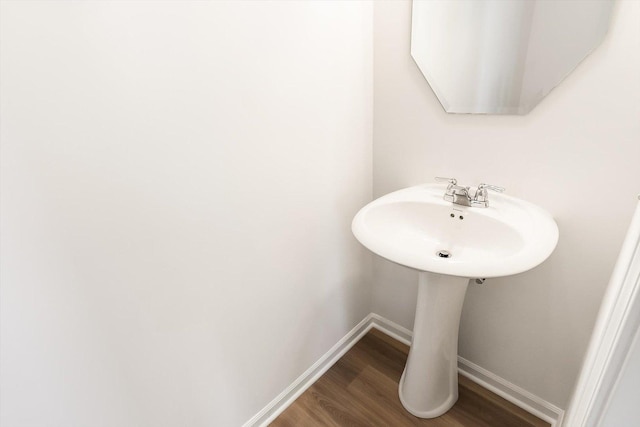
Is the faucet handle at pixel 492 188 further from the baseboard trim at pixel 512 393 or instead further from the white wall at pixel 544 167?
the baseboard trim at pixel 512 393

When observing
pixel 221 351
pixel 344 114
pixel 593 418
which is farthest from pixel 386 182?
pixel 593 418

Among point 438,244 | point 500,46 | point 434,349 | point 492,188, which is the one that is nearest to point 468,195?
point 492,188

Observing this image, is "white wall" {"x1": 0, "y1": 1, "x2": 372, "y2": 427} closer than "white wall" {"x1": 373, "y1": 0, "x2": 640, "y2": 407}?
Yes

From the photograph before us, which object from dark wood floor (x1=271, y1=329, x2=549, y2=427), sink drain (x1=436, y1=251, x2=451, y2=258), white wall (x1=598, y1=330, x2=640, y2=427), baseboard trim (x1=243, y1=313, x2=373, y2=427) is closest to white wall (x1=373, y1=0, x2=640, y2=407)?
dark wood floor (x1=271, y1=329, x2=549, y2=427)

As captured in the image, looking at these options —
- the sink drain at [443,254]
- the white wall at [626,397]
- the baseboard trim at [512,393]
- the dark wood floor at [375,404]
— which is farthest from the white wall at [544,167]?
the white wall at [626,397]

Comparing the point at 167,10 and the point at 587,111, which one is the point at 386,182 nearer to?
the point at 587,111

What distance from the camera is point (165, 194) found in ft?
2.68

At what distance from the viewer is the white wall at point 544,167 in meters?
0.86

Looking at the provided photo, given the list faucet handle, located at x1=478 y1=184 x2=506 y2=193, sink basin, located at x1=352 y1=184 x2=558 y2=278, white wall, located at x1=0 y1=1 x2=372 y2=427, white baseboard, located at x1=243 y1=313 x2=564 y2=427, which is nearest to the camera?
white wall, located at x1=0 y1=1 x2=372 y2=427

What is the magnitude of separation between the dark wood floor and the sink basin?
0.70 meters

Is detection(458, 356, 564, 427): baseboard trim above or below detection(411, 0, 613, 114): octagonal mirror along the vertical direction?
below

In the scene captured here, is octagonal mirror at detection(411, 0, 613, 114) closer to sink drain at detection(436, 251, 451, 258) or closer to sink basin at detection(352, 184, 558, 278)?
sink basin at detection(352, 184, 558, 278)

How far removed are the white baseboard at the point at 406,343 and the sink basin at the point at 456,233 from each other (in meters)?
0.66

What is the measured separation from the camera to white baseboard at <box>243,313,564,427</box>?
49.2 inches
